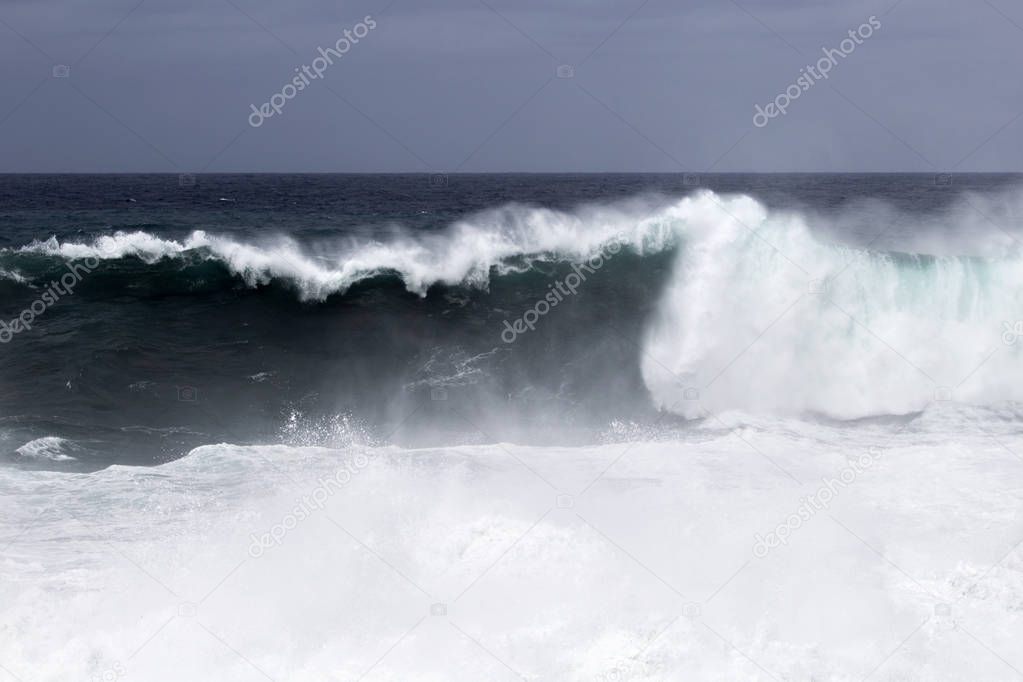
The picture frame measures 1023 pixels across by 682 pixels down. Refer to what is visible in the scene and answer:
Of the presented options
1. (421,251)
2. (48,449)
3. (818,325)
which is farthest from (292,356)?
(818,325)

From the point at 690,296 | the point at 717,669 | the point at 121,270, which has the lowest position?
the point at 121,270

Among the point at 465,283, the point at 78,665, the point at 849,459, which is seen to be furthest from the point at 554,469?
the point at 465,283

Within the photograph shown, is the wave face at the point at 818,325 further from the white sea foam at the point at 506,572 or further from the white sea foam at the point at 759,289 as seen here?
the white sea foam at the point at 506,572

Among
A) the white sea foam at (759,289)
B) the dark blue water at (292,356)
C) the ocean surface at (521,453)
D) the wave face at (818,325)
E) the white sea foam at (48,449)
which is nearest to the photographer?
the ocean surface at (521,453)

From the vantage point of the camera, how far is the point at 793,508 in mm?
9664

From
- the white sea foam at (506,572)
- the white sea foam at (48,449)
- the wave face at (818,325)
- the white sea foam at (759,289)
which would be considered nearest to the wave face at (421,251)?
the white sea foam at (759,289)

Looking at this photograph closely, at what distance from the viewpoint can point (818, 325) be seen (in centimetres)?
1616

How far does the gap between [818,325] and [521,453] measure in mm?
6820

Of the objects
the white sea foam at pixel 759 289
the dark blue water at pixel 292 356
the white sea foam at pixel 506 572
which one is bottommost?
the dark blue water at pixel 292 356

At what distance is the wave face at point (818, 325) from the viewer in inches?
583

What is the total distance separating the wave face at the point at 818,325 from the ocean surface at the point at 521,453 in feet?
0.20

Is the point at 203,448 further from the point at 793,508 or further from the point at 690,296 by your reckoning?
the point at 690,296

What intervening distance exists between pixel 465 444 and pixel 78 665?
237 inches

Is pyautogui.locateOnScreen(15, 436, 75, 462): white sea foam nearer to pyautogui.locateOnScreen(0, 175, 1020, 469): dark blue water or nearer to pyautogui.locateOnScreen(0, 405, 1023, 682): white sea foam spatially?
pyautogui.locateOnScreen(0, 175, 1020, 469): dark blue water
